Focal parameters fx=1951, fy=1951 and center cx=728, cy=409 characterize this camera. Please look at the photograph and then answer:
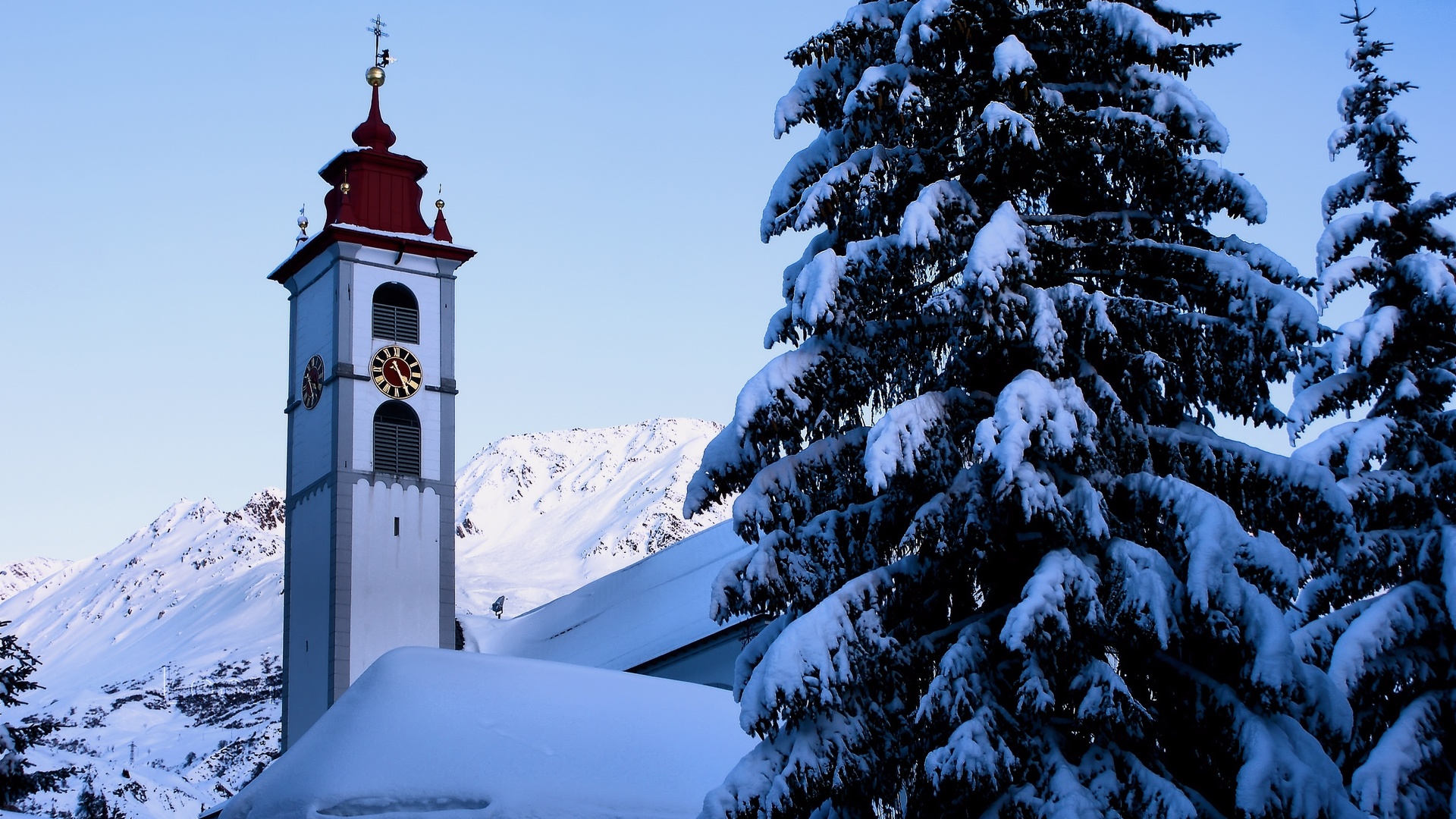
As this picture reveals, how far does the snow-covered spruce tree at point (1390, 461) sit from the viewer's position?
722 inches

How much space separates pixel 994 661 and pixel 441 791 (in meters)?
6.66

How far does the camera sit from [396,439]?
46.2 m

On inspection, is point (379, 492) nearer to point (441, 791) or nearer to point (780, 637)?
point (441, 791)

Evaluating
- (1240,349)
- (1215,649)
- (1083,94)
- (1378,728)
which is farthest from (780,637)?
(1378,728)

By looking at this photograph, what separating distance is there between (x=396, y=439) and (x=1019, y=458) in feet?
114

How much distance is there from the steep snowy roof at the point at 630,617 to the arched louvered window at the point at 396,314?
8.13 m

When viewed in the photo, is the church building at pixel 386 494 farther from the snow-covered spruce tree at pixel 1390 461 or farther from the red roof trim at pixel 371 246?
the snow-covered spruce tree at pixel 1390 461

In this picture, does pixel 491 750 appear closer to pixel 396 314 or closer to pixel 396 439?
A: pixel 396 439

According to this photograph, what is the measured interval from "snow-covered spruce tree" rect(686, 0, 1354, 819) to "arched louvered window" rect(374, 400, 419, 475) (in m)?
31.3

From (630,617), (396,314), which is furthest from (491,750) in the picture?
(396,314)

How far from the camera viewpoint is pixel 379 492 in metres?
45.7

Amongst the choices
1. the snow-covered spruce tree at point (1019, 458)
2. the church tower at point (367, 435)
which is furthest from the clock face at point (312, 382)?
the snow-covered spruce tree at point (1019, 458)

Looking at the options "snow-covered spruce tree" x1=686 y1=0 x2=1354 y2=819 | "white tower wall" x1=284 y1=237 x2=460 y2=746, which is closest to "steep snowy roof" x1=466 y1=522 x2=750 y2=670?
"white tower wall" x1=284 y1=237 x2=460 y2=746

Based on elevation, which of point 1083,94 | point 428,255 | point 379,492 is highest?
point 428,255
